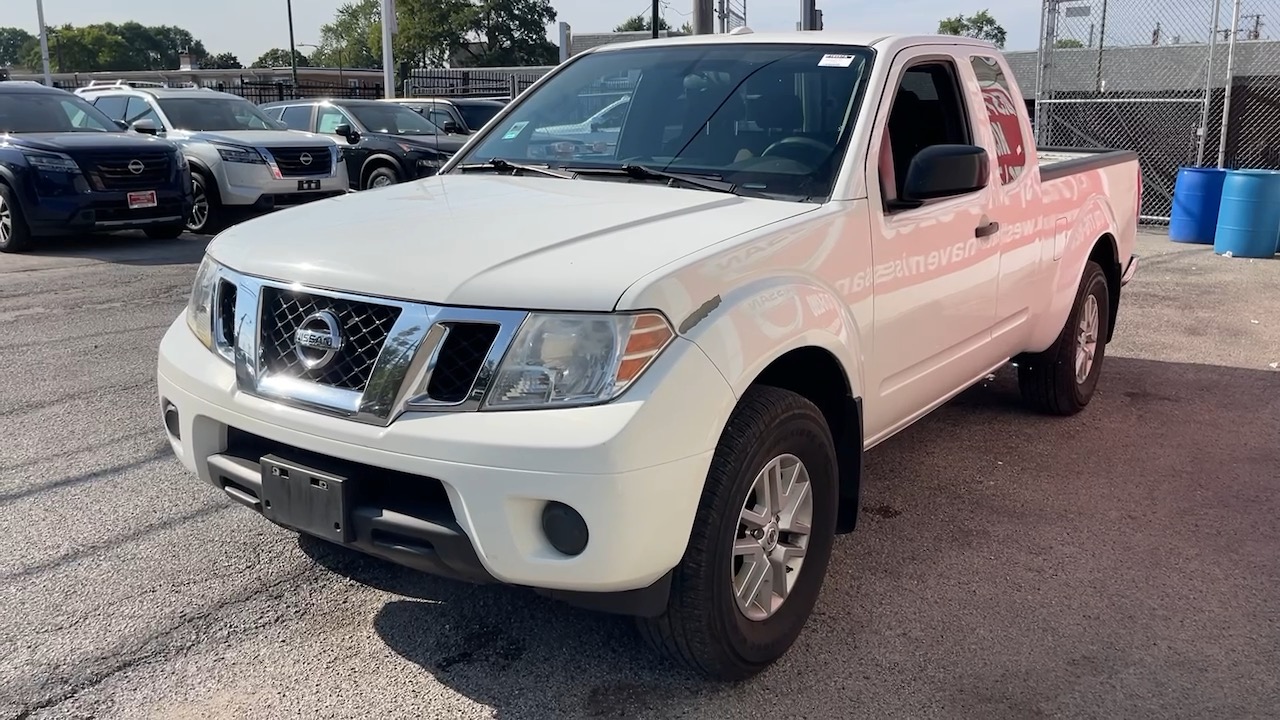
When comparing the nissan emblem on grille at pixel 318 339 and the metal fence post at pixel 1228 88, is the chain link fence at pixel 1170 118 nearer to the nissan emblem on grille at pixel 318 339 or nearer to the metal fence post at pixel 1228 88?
the metal fence post at pixel 1228 88

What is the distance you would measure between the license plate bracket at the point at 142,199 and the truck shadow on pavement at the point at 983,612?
8.45 m

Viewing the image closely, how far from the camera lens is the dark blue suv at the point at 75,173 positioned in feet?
34.2

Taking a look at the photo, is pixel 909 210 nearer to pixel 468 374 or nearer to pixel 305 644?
pixel 468 374

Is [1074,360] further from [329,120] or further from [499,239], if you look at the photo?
[329,120]

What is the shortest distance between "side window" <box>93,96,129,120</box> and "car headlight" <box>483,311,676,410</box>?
13.2 m

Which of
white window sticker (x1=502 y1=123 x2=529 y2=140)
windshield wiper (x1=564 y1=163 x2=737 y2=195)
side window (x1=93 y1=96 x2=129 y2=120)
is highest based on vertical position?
side window (x1=93 y1=96 x2=129 y2=120)

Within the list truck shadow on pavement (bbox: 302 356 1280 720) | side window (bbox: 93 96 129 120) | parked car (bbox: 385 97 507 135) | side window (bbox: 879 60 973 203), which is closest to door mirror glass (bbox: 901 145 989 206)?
side window (bbox: 879 60 973 203)

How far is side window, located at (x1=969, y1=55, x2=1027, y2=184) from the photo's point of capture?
14.7 ft

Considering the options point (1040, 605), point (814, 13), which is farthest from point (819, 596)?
point (814, 13)

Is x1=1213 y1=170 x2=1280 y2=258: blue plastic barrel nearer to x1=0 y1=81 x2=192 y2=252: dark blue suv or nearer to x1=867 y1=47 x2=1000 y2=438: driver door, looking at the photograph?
x1=867 y1=47 x2=1000 y2=438: driver door

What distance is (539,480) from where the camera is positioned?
240 centimetres

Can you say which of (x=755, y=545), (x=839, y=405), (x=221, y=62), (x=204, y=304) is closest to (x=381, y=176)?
(x=204, y=304)

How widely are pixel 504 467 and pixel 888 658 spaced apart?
1.39 metres

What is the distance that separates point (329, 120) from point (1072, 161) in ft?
38.3
